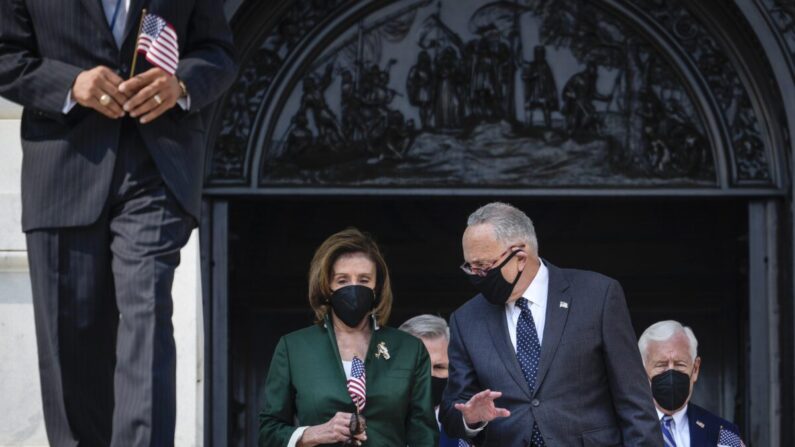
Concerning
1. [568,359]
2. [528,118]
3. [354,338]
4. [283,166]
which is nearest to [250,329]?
[283,166]

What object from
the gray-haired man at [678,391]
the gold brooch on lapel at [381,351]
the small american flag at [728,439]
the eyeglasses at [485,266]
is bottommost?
the small american flag at [728,439]

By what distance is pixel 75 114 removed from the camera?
201 inches

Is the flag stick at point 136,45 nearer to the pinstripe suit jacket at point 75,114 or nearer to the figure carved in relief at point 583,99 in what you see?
the pinstripe suit jacket at point 75,114

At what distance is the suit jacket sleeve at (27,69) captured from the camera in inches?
198

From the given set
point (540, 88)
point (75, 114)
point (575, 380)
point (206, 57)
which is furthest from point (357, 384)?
point (540, 88)

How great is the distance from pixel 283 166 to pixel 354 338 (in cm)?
255

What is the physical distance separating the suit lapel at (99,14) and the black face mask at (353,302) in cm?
198

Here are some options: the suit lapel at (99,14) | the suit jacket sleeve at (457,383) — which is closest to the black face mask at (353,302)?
the suit jacket sleeve at (457,383)

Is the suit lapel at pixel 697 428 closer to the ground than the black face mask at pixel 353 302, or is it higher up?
closer to the ground

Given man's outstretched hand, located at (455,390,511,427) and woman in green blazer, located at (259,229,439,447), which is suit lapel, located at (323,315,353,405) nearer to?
woman in green blazer, located at (259,229,439,447)

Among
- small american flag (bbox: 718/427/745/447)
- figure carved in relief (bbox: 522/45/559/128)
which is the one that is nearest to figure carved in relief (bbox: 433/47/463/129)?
figure carved in relief (bbox: 522/45/559/128)

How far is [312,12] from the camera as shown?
934cm

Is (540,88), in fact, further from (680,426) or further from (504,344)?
(504,344)

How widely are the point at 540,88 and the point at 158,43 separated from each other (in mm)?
4690
